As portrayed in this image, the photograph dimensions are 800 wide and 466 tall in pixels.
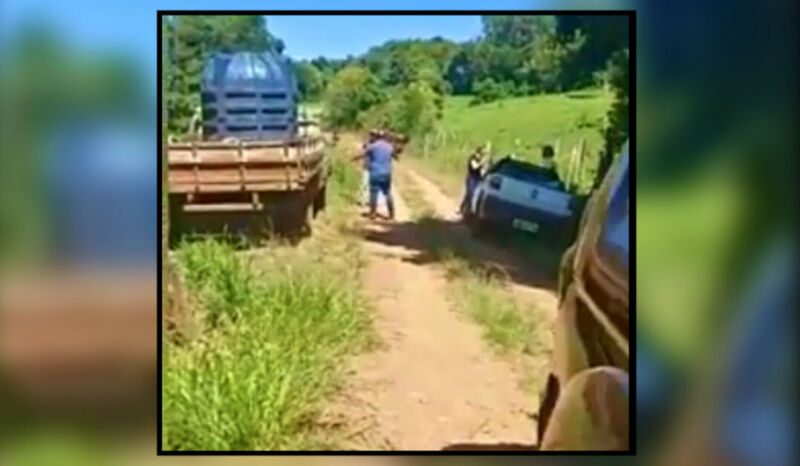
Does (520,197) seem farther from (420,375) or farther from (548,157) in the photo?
(420,375)

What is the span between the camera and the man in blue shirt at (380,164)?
3.00 m

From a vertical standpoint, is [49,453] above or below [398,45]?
below

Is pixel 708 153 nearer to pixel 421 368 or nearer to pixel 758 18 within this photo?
pixel 758 18

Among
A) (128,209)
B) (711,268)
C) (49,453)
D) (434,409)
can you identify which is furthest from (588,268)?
(49,453)

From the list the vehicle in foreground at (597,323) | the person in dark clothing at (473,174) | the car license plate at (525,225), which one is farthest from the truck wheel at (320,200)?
the vehicle in foreground at (597,323)

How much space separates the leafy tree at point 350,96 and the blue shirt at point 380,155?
0.06m

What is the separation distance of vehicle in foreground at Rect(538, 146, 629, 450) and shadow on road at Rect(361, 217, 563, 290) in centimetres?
5

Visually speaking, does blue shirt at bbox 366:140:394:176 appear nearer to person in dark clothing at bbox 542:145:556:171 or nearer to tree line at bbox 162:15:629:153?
tree line at bbox 162:15:629:153

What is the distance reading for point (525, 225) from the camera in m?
3.00

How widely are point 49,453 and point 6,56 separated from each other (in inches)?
34.6

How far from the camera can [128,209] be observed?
297 centimetres

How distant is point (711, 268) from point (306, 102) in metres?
0.97

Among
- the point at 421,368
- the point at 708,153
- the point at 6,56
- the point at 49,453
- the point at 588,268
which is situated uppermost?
the point at 6,56

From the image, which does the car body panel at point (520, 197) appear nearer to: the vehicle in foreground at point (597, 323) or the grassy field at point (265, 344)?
the vehicle in foreground at point (597, 323)
